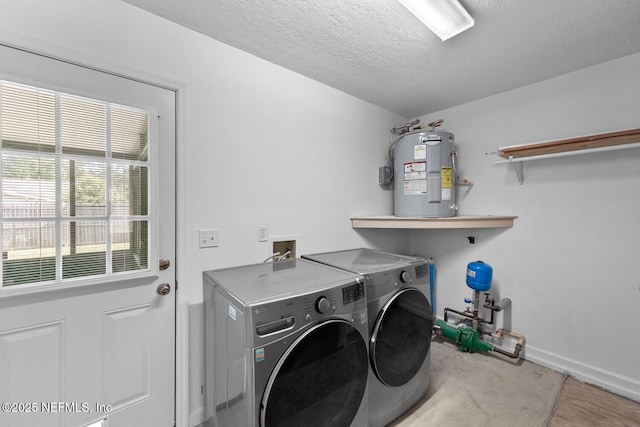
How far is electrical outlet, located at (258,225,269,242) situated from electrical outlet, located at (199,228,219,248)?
30 centimetres

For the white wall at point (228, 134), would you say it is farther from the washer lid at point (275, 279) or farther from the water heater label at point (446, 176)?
the water heater label at point (446, 176)

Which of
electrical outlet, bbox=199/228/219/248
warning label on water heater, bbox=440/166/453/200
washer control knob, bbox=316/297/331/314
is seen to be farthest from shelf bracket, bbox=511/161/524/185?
electrical outlet, bbox=199/228/219/248

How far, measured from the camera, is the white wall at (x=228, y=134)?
125cm

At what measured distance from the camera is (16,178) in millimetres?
1104

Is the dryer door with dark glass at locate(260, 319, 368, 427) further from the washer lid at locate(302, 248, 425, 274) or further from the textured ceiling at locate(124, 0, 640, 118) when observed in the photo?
the textured ceiling at locate(124, 0, 640, 118)

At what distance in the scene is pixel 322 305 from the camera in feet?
3.57

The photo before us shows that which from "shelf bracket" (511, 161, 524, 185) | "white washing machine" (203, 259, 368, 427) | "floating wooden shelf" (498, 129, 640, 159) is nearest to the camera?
"white washing machine" (203, 259, 368, 427)

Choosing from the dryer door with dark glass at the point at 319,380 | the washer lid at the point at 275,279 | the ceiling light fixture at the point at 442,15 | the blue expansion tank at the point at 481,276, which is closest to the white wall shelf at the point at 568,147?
the blue expansion tank at the point at 481,276

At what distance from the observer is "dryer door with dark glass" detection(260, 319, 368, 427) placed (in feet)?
3.19

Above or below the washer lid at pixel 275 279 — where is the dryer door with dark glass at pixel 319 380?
below

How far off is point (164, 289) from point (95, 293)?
298 mm

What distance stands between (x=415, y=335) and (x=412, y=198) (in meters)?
1.24

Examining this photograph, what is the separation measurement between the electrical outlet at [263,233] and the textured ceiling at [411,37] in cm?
122

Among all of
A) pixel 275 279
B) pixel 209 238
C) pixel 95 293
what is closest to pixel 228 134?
pixel 209 238
